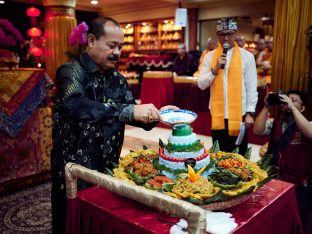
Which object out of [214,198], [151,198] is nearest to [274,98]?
[214,198]

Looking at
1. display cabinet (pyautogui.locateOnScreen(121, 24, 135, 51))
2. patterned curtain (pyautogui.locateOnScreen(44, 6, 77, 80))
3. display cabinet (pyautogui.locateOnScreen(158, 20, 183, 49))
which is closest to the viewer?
patterned curtain (pyautogui.locateOnScreen(44, 6, 77, 80))

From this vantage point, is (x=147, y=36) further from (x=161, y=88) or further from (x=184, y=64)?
(x=161, y=88)

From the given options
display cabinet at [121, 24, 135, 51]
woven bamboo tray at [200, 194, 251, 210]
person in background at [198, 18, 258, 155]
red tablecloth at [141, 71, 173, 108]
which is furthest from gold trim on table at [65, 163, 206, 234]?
display cabinet at [121, 24, 135, 51]

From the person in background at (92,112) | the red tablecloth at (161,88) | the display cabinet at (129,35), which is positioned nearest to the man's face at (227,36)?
the person in background at (92,112)

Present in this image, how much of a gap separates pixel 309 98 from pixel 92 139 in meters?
2.16

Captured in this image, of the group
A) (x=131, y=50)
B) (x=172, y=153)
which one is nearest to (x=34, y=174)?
(x=172, y=153)

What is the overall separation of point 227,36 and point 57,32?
6.07 metres

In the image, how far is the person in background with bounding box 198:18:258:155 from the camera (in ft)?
8.16

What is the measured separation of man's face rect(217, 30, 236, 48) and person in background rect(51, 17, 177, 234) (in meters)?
1.21

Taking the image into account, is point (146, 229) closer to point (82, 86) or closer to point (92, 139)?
point (92, 139)

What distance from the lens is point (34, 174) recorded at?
3213 millimetres

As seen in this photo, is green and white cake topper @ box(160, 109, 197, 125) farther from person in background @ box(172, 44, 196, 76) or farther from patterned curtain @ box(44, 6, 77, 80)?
patterned curtain @ box(44, 6, 77, 80)

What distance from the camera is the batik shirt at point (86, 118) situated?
51.3 inches

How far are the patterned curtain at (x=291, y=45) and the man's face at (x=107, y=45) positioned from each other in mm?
1973
